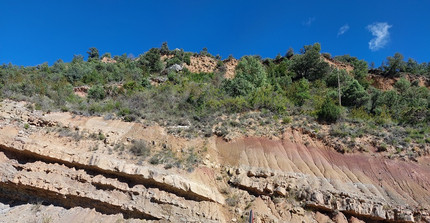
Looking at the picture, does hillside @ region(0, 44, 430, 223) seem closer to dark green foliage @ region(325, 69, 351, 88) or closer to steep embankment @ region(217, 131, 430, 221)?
steep embankment @ region(217, 131, 430, 221)

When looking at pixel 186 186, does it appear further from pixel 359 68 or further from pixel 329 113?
pixel 359 68

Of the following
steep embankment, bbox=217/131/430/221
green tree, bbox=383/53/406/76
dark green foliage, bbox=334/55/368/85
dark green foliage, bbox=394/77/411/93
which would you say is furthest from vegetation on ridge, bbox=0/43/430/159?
green tree, bbox=383/53/406/76

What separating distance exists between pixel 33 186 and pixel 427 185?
16.7m

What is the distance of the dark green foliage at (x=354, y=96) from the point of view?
65.8 feet

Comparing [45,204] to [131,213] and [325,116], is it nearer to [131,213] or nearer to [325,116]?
[131,213]

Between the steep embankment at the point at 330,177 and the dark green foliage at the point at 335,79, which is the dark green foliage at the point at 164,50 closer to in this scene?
the dark green foliage at the point at 335,79

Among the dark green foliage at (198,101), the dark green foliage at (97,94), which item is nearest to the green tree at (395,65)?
the dark green foliage at (198,101)

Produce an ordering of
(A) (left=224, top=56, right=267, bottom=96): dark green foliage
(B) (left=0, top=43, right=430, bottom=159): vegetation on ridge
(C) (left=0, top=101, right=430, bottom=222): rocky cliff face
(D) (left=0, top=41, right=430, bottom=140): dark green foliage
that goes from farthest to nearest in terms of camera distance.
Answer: (A) (left=224, top=56, right=267, bottom=96): dark green foliage < (D) (left=0, top=41, right=430, bottom=140): dark green foliage < (B) (left=0, top=43, right=430, bottom=159): vegetation on ridge < (C) (left=0, top=101, right=430, bottom=222): rocky cliff face

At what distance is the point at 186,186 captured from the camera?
977 cm

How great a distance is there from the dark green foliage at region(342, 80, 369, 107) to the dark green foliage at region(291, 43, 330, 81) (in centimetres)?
1096

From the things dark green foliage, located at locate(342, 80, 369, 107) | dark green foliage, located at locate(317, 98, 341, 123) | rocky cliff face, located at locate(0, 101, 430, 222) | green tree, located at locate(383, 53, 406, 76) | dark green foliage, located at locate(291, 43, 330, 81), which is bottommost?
rocky cliff face, located at locate(0, 101, 430, 222)

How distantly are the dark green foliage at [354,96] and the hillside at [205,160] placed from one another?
212 cm

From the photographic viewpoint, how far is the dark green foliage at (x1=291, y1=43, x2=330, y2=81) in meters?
31.8

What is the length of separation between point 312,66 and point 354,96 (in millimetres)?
12968
